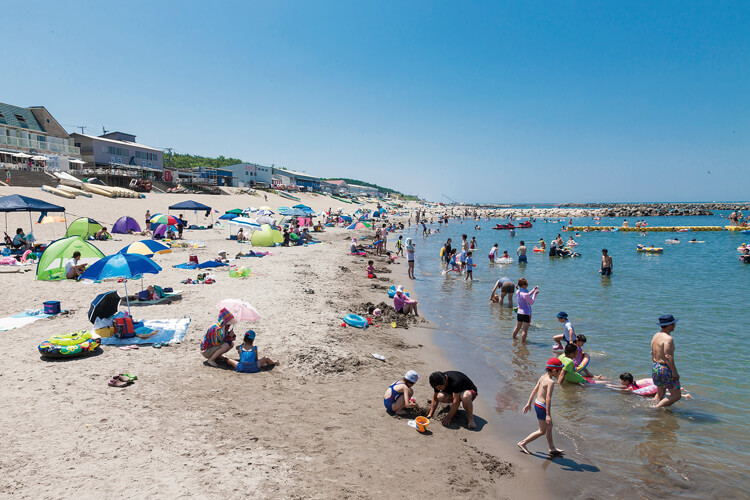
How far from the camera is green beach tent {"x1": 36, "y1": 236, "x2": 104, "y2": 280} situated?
504 inches

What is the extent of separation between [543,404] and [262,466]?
11.9 feet

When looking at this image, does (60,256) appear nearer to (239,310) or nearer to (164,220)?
(239,310)

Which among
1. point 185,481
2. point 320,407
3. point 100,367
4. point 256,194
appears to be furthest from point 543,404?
point 256,194

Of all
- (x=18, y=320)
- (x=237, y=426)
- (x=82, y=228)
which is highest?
(x=82, y=228)

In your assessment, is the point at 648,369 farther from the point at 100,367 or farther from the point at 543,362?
the point at 100,367

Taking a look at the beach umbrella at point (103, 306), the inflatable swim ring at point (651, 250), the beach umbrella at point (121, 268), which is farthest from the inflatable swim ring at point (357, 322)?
the inflatable swim ring at point (651, 250)

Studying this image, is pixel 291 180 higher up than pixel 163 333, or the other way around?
pixel 291 180

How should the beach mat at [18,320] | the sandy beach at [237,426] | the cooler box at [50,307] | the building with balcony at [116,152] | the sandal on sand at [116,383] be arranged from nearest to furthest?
the sandy beach at [237,426]
the sandal on sand at [116,383]
the beach mat at [18,320]
the cooler box at [50,307]
the building with balcony at [116,152]

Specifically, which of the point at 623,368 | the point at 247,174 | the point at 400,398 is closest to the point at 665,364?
the point at 623,368

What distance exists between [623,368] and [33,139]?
178ft

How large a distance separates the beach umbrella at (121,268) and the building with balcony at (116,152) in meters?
44.2

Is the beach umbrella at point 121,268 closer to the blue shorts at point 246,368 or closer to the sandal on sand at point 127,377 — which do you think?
the sandal on sand at point 127,377

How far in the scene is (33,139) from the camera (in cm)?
4162

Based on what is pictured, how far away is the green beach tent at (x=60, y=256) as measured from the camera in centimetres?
1280
